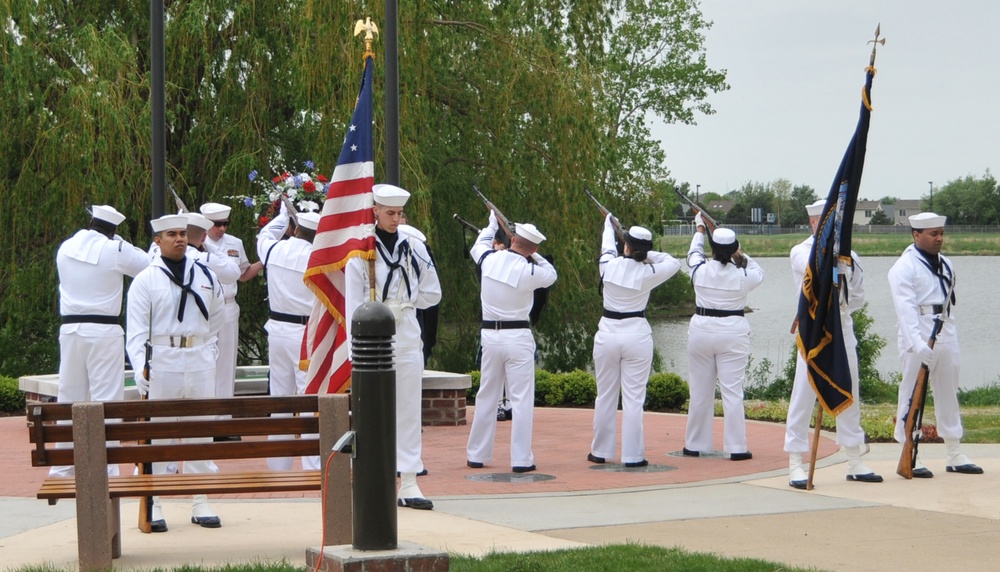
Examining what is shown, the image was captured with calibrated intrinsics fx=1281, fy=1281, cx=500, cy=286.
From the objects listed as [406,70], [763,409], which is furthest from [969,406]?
[406,70]

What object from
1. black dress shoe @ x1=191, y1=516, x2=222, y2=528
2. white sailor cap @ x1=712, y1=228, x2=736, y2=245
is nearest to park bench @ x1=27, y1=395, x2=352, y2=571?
black dress shoe @ x1=191, y1=516, x2=222, y2=528

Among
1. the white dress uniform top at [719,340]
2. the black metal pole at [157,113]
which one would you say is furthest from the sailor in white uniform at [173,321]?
the white dress uniform top at [719,340]

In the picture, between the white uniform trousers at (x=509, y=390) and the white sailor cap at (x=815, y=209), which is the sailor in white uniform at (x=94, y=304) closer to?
the white uniform trousers at (x=509, y=390)

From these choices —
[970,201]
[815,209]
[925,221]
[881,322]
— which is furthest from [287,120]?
[970,201]

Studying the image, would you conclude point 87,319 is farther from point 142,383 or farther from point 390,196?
point 390,196

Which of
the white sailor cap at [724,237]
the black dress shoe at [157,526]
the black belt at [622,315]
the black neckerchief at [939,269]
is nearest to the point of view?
the black dress shoe at [157,526]

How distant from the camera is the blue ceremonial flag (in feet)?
34.8

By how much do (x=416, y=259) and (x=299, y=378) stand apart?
8.07ft

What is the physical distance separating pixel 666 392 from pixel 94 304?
9.01 metres

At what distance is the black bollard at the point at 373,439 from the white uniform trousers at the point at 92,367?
499 centimetres

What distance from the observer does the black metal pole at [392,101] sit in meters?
12.1

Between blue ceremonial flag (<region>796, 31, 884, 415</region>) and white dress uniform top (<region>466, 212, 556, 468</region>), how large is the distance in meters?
2.43

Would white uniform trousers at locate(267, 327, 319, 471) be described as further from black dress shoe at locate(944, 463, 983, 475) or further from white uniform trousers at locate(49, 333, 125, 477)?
black dress shoe at locate(944, 463, 983, 475)

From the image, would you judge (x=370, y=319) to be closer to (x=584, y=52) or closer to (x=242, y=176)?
(x=242, y=176)
